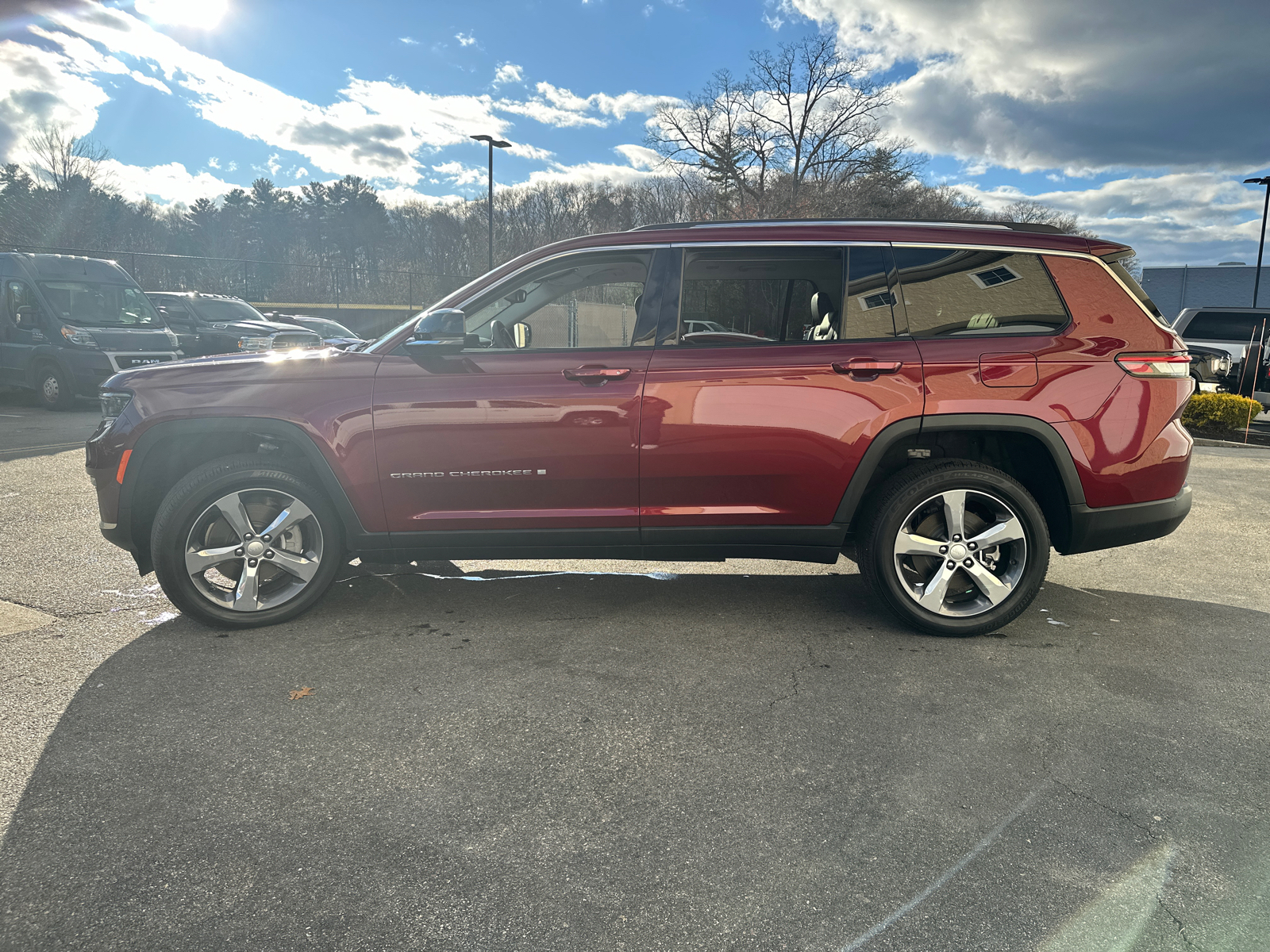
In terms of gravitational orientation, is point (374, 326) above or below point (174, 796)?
above

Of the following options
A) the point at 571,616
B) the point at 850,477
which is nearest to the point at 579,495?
the point at 571,616

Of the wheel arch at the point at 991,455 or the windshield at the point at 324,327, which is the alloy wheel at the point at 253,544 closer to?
the wheel arch at the point at 991,455

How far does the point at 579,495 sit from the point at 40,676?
2343 mm

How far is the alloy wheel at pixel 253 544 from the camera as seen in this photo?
12.5 ft

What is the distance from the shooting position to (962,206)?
140 feet

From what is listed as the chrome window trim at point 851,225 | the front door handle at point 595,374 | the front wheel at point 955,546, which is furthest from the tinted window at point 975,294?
the front door handle at point 595,374

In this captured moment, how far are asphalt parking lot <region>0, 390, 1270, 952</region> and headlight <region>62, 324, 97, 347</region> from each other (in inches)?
397

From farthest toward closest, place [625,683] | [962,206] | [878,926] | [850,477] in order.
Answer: [962,206] < [850,477] < [625,683] < [878,926]

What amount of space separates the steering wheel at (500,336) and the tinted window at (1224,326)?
687 inches

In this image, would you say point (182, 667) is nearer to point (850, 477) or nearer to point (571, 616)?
point (571, 616)

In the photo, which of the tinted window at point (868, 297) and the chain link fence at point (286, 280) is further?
the chain link fence at point (286, 280)

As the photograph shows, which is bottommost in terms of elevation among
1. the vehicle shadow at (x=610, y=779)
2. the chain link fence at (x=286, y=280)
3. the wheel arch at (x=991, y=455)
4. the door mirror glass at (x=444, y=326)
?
the vehicle shadow at (x=610, y=779)

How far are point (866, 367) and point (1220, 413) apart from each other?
1236cm

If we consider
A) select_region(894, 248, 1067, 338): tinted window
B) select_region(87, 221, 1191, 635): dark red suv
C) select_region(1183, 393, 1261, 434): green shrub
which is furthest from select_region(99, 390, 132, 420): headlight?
select_region(1183, 393, 1261, 434): green shrub
